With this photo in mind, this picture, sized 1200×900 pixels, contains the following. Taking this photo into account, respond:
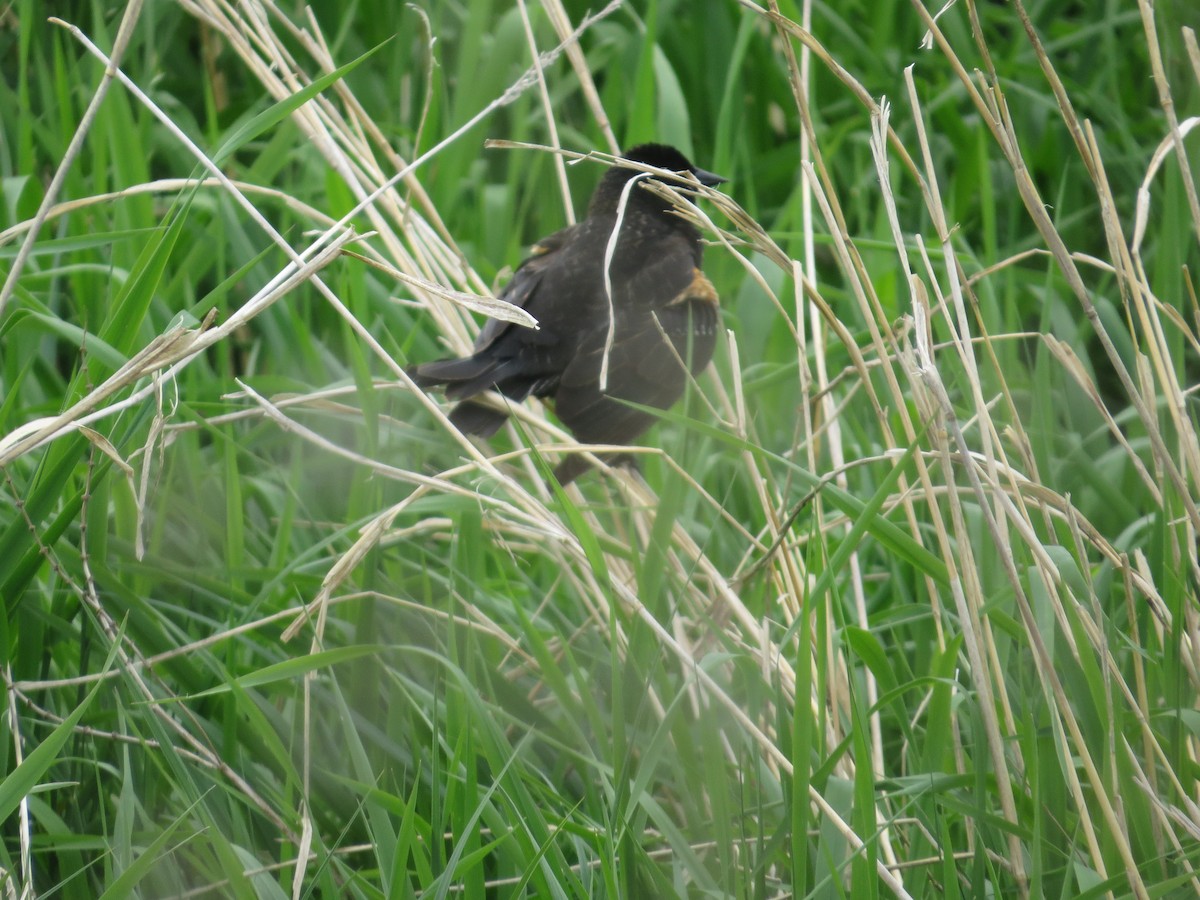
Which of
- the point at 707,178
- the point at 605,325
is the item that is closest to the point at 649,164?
the point at 707,178

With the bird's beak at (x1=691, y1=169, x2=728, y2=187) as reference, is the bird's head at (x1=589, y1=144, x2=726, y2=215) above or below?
above

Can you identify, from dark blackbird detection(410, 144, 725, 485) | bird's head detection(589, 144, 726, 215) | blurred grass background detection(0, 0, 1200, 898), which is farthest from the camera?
bird's head detection(589, 144, 726, 215)

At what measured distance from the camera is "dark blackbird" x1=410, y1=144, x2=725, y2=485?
3201 mm

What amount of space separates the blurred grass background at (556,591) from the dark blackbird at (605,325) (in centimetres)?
17

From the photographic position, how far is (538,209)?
4484 mm

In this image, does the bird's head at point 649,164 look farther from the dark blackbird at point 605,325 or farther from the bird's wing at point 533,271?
the bird's wing at point 533,271

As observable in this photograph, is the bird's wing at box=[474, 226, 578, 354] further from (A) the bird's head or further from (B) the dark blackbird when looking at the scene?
(A) the bird's head

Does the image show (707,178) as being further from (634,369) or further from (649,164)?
(634,369)

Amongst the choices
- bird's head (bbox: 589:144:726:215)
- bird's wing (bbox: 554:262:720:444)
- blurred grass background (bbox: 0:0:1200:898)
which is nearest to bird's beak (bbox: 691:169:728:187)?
bird's head (bbox: 589:144:726:215)

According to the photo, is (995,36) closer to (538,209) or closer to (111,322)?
(538,209)

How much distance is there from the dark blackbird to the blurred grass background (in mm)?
172

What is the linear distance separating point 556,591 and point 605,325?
793mm

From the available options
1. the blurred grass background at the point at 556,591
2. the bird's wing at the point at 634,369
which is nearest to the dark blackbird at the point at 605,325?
the bird's wing at the point at 634,369

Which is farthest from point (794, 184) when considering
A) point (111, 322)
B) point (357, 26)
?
point (111, 322)
